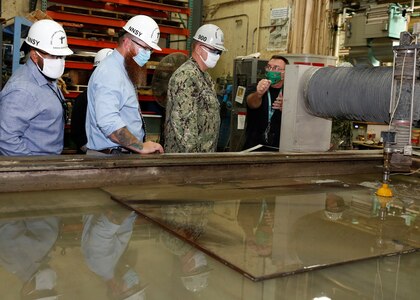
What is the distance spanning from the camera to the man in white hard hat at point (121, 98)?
7.97ft

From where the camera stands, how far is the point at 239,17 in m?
8.09

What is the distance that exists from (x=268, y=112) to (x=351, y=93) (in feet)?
4.06

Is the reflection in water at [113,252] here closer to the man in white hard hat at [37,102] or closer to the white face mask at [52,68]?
the man in white hard hat at [37,102]

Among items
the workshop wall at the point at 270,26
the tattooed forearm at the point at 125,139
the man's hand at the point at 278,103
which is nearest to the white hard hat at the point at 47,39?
the tattooed forearm at the point at 125,139

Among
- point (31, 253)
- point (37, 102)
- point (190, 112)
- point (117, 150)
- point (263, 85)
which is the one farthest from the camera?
point (263, 85)

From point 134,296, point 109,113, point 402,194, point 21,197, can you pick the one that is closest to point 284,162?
point 402,194

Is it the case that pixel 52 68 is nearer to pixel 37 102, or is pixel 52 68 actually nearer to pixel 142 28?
pixel 37 102

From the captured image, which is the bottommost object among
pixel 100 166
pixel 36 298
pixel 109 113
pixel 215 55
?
pixel 36 298

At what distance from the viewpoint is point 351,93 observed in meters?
2.50

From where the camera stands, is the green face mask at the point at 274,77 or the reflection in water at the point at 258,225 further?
the green face mask at the point at 274,77

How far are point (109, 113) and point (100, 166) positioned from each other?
1.34ft

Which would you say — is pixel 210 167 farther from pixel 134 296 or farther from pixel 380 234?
pixel 134 296

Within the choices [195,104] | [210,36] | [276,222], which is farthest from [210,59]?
[276,222]

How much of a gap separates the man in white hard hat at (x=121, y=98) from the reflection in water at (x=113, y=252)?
2.51ft
